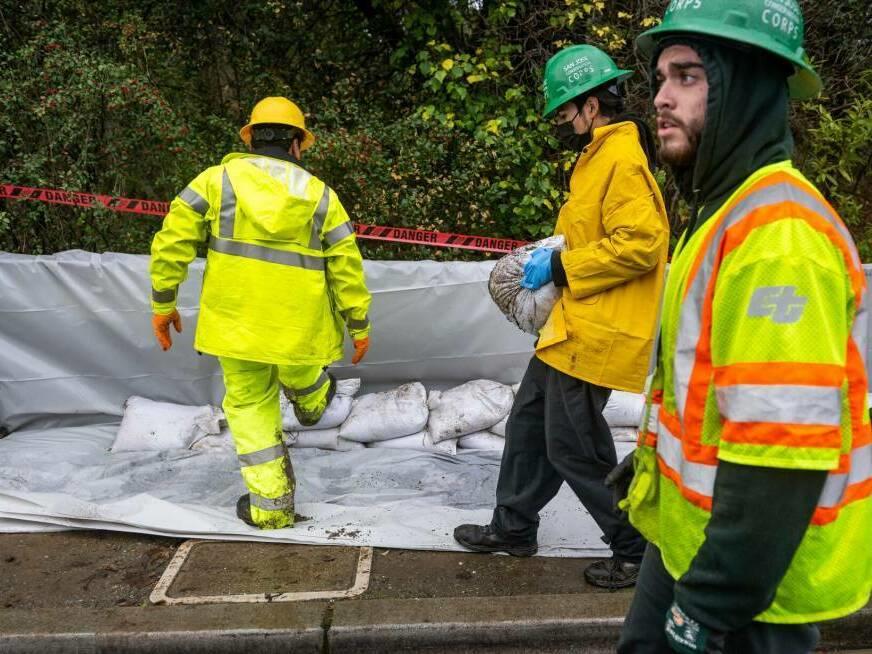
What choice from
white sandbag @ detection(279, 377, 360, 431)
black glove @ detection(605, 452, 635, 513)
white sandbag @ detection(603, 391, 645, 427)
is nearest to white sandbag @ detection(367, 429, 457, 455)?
white sandbag @ detection(279, 377, 360, 431)

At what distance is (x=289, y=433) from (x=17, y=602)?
1670 millimetres

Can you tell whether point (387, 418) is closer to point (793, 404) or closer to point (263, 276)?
point (263, 276)

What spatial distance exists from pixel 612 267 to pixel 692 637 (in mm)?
1598

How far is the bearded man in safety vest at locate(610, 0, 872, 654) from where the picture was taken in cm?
119

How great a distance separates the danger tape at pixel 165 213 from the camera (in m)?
4.89

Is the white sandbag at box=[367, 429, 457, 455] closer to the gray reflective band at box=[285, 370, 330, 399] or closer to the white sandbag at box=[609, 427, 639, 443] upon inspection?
the gray reflective band at box=[285, 370, 330, 399]

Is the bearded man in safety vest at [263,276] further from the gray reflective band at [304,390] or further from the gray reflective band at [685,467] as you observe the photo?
the gray reflective band at [685,467]

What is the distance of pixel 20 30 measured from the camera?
18.3 feet

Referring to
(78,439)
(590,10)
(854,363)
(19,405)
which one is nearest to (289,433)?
(78,439)

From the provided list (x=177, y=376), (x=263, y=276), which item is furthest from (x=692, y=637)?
(x=177, y=376)

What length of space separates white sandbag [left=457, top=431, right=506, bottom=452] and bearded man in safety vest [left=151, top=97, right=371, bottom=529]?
3.79ft

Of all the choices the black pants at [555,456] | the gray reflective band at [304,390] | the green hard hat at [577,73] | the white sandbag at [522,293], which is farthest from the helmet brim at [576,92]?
the gray reflective band at [304,390]

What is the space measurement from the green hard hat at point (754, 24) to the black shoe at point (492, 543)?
228 cm

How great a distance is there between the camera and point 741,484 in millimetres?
1209
